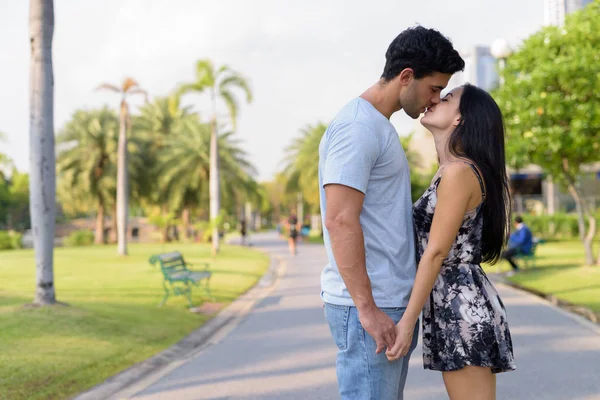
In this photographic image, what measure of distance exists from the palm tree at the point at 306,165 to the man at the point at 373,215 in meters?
44.7

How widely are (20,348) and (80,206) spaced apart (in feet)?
147

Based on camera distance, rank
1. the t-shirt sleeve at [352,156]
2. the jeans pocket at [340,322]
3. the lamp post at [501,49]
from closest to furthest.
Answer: the t-shirt sleeve at [352,156] → the jeans pocket at [340,322] → the lamp post at [501,49]

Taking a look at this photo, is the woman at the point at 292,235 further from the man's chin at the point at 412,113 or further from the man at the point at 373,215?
the man at the point at 373,215

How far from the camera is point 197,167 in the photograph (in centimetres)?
4900

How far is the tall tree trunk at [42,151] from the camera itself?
29.8ft

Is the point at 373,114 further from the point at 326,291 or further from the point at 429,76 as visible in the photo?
the point at 326,291

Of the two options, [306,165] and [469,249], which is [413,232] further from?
[306,165]

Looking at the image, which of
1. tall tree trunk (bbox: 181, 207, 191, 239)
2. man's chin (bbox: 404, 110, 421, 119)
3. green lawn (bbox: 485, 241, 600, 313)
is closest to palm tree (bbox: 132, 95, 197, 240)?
tall tree trunk (bbox: 181, 207, 191, 239)

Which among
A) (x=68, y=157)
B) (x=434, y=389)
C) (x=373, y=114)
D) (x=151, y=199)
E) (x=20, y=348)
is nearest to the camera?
(x=373, y=114)

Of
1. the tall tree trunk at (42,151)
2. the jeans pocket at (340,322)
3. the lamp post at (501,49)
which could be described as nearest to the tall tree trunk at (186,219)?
the lamp post at (501,49)

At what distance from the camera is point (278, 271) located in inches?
795

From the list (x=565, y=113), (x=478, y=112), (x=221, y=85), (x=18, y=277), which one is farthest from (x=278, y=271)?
(x=478, y=112)

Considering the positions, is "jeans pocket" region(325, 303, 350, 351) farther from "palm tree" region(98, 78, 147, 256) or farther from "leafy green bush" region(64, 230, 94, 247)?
"leafy green bush" region(64, 230, 94, 247)

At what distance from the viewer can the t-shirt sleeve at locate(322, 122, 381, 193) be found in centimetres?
221
